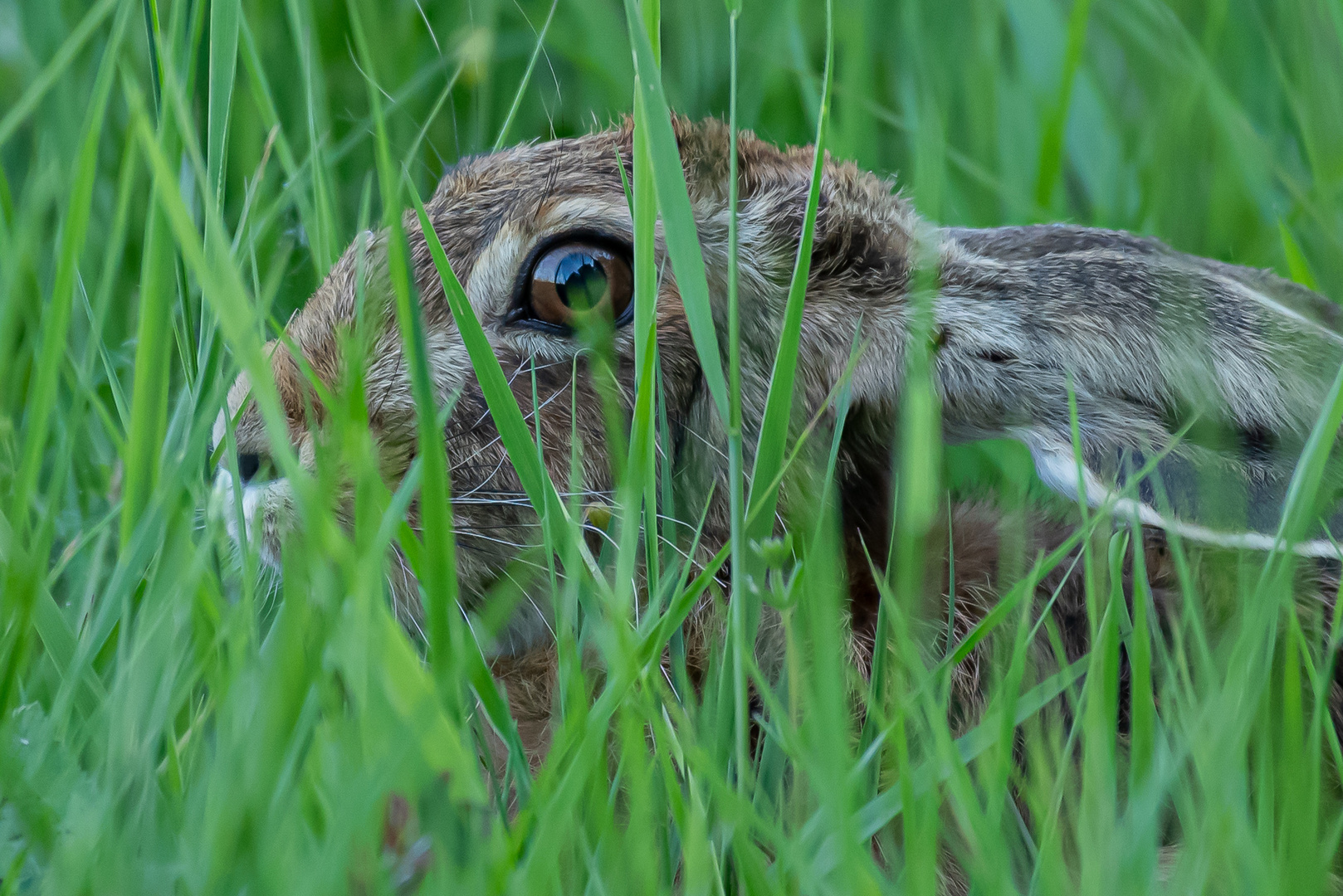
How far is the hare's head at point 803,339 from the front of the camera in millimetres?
1942

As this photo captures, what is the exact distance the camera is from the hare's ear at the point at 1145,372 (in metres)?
1.81

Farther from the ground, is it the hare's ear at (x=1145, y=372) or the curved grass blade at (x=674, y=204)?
the curved grass blade at (x=674, y=204)

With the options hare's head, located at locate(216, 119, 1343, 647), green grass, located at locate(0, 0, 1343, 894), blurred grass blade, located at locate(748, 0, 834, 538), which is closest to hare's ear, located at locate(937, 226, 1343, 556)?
hare's head, located at locate(216, 119, 1343, 647)

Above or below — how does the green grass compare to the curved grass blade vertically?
below

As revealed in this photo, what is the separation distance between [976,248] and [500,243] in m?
0.93

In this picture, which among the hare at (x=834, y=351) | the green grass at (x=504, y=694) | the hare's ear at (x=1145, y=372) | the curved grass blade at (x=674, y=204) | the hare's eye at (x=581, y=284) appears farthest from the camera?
the hare's eye at (x=581, y=284)

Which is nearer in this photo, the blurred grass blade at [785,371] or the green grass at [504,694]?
the green grass at [504,694]

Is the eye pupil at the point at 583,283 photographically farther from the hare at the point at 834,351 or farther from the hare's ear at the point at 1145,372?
the hare's ear at the point at 1145,372

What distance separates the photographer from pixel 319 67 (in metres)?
3.74

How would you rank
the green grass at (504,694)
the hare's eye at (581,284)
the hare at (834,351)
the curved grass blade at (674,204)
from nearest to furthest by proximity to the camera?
1. the green grass at (504,694)
2. the curved grass blade at (674,204)
3. the hare at (834,351)
4. the hare's eye at (581,284)

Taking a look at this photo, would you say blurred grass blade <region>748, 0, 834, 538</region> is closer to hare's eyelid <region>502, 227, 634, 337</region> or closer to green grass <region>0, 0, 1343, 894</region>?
green grass <region>0, 0, 1343, 894</region>

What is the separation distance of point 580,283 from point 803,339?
0.44m

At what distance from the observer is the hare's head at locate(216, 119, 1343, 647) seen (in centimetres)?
194

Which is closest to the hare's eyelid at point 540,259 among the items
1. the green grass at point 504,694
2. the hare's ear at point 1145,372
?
the green grass at point 504,694
